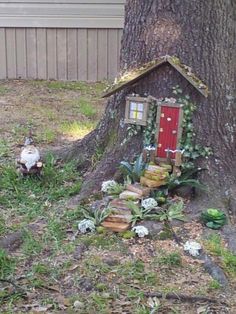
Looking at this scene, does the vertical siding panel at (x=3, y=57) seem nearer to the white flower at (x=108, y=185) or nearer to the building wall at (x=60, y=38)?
the building wall at (x=60, y=38)

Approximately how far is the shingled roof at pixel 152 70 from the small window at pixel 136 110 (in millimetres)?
107

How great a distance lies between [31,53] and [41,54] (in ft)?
0.44

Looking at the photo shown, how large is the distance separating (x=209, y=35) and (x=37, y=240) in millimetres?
1678

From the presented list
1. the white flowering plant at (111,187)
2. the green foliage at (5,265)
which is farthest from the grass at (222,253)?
the green foliage at (5,265)

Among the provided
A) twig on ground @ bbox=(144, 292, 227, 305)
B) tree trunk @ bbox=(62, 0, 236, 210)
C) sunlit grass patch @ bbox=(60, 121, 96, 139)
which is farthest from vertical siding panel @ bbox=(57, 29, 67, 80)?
twig on ground @ bbox=(144, 292, 227, 305)

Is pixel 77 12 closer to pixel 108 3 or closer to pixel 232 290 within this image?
pixel 108 3

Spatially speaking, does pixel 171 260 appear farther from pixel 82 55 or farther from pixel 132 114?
pixel 82 55

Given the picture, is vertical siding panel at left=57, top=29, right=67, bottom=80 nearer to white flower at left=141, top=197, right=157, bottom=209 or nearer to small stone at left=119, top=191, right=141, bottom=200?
small stone at left=119, top=191, right=141, bottom=200

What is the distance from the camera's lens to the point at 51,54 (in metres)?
8.49

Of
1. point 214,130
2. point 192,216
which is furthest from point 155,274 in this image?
point 214,130

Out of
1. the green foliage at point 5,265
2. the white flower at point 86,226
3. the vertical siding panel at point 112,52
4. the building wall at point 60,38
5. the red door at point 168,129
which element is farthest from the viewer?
the vertical siding panel at point 112,52

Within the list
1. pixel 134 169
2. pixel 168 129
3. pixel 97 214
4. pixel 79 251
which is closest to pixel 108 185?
pixel 134 169

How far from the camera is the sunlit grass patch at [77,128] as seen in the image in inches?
238

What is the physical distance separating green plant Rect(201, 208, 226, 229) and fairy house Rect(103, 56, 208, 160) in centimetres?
45
